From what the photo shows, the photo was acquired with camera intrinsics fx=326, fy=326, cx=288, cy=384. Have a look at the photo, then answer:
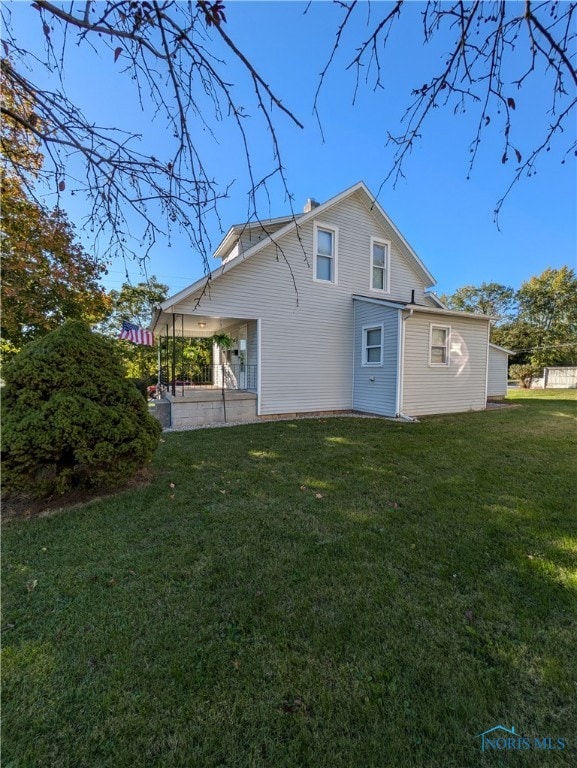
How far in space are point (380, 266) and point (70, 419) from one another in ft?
34.9

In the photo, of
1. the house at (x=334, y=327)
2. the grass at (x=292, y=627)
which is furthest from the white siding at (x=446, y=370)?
the grass at (x=292, y=627)

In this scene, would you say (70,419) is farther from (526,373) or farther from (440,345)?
(526,373)

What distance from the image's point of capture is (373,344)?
10.3 metres

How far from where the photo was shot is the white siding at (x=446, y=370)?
31.7ft

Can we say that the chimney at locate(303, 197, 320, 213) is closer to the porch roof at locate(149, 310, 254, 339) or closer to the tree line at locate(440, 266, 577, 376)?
the porch roof at locate(149, 310, 254, 339)

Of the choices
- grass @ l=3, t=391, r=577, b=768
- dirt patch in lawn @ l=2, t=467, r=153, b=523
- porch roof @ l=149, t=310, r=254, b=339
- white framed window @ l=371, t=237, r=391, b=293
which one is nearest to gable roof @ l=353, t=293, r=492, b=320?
white framed window @ l=371, t=237, r=391, b=293

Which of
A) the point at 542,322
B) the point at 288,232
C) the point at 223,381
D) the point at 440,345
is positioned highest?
the point at 542,322

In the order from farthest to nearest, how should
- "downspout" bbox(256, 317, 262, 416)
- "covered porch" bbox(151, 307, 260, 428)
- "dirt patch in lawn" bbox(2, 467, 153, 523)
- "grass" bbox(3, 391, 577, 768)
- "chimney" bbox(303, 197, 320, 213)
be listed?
"chimney" bbox(303, 197, 320, 213)
"downspout" bbox(256, 317, 262, 416)
"covered porch" bbox(151, 307, 260, 428)
"dirt patch in lawn" bbox(2, 467, 153, 523)
"grass" bbox(3, 391, 577, 768)

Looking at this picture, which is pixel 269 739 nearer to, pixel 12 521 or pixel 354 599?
pixel 354 599

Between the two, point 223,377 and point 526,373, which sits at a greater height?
point 526,373

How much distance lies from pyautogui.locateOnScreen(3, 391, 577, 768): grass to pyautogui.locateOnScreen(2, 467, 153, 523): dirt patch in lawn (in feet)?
0.52

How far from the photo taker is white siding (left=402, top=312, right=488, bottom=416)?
9.67m

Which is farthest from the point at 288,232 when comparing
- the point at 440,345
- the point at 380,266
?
the point at 440,345

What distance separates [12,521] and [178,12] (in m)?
4.51
